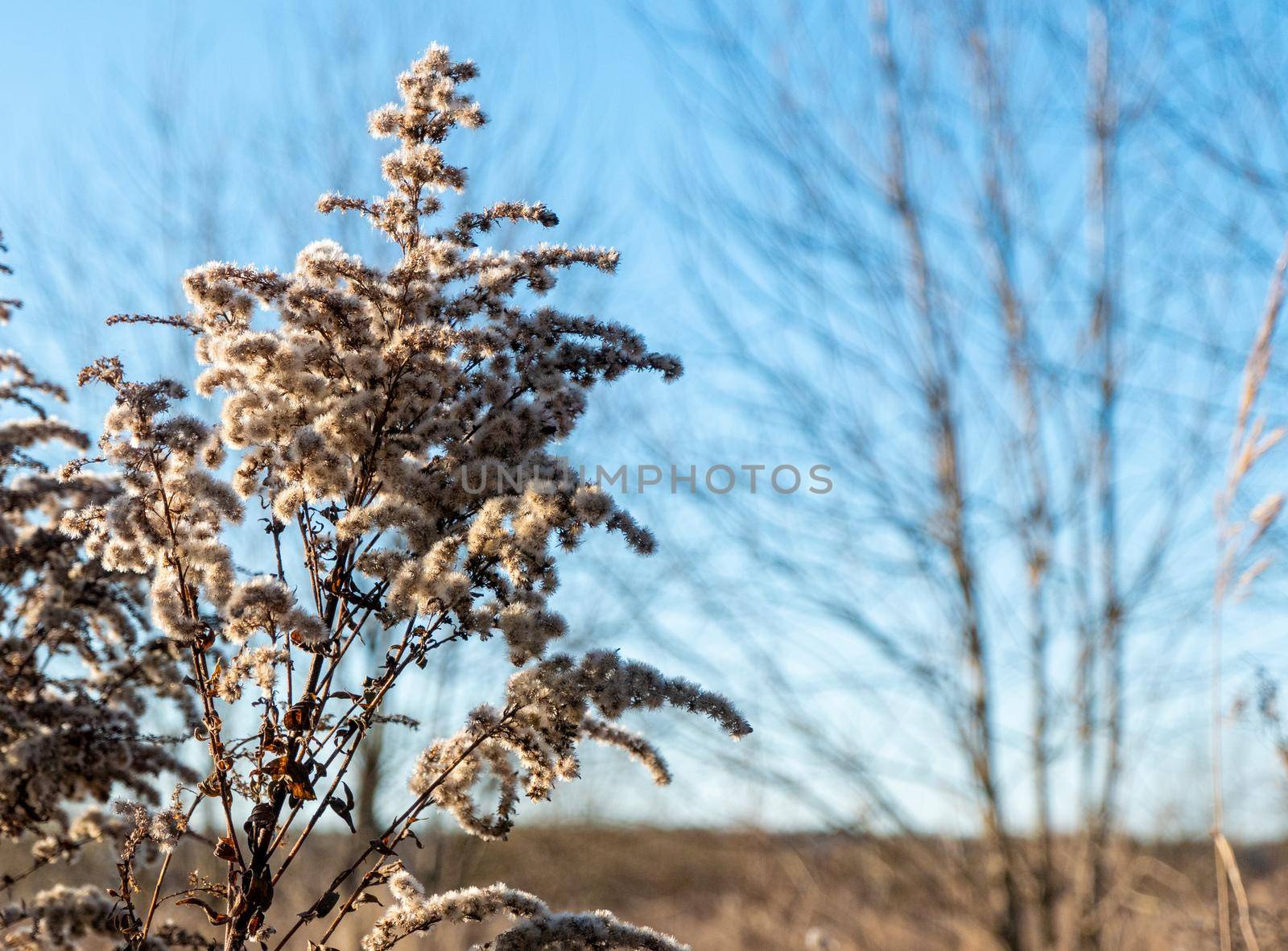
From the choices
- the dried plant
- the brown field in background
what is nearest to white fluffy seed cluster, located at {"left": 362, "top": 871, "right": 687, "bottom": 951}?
the dried plant

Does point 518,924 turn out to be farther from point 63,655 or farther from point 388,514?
point 63,655

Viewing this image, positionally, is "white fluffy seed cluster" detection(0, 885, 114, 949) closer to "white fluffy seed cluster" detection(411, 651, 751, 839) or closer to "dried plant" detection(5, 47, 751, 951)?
"dried plant" detection(5, 47, 751, 951)

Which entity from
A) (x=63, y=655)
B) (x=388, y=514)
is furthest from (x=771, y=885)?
(x=388, y=514)

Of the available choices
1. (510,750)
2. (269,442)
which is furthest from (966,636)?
(269,442)

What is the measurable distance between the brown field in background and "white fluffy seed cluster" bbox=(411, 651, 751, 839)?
1.51 metres

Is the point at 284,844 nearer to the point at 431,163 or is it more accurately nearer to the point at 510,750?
the point at 510,750

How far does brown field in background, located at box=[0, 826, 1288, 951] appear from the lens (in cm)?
475

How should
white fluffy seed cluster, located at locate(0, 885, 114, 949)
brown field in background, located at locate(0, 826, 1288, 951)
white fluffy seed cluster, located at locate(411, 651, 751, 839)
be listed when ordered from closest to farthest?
1. white fluffy seed cluster, located at locate(411, 651, 751, 839)
2. white fluffy seed cluster, located at locate(0, 885, 114, 949)
3. brown field in background, located at locate(0, 826, 1288, 951)

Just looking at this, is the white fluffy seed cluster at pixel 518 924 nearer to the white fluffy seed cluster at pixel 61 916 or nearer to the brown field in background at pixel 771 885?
the white fluffy seed cluster at pixel 61 916

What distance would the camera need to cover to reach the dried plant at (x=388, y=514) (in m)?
1.71

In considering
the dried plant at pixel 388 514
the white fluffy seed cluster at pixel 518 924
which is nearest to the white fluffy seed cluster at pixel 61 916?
the dried plant at pixel 388 514

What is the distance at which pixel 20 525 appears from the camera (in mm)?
2688

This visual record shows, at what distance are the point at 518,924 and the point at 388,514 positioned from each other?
716 millimetres

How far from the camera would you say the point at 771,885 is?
1589cm
